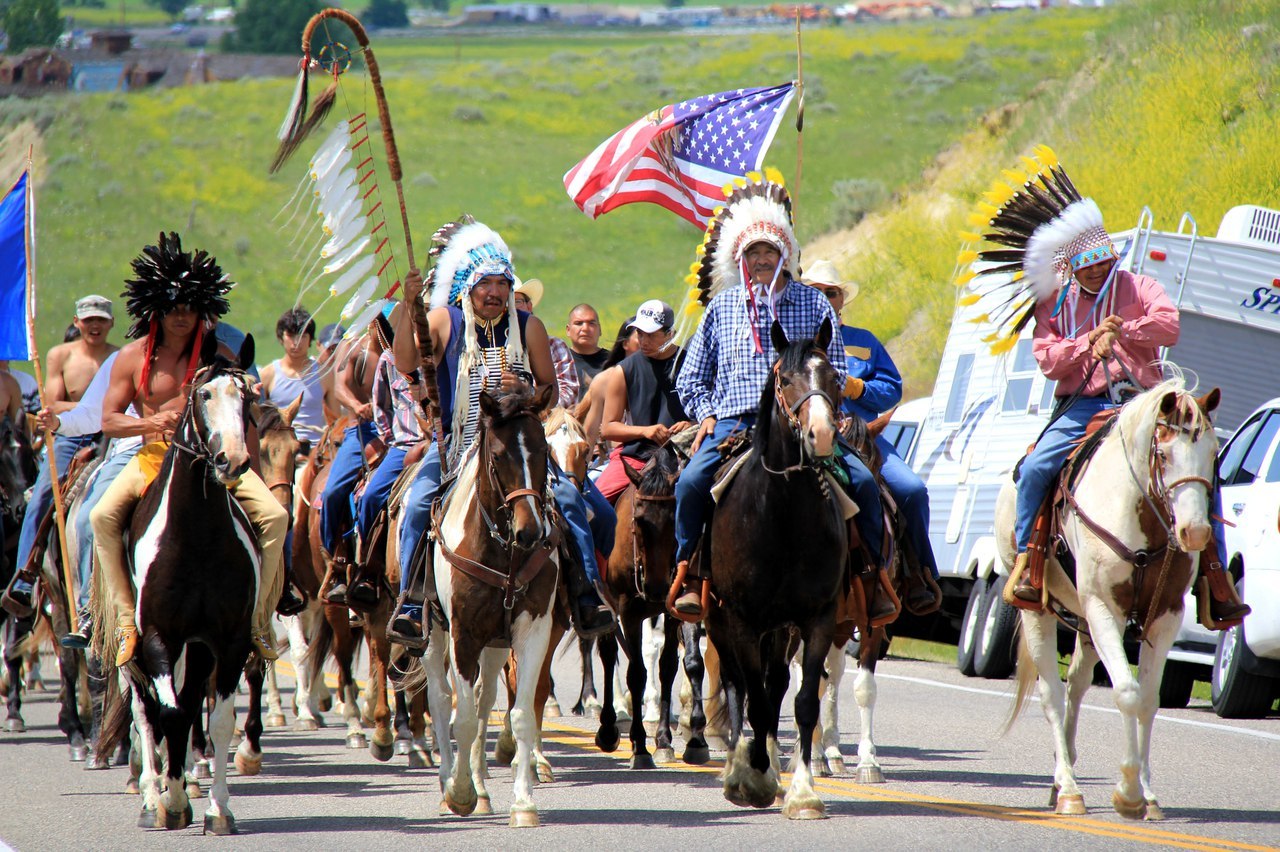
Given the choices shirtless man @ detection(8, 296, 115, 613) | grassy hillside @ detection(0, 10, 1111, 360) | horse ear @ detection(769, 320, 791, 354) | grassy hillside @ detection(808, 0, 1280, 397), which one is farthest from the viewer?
grassy hillside @ detection(0, 10, 1111, 360)

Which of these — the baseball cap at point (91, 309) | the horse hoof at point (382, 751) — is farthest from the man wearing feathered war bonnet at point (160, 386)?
the baseball cap at point (91, 309)

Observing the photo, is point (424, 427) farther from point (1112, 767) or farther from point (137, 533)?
point (1112, 767)

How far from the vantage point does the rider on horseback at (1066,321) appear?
33.0ft

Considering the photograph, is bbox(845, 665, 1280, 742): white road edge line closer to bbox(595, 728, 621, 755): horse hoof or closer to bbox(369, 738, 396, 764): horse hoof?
bbox(595, 728, 621, 755): horse hoof

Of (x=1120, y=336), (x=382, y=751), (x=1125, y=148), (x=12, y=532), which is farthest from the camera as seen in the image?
(x=1125, y=148)

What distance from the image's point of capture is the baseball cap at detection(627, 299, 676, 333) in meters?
12.6

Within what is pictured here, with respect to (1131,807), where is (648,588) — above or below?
above

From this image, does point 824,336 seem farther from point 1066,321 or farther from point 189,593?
point 189,593

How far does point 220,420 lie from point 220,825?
2.09m

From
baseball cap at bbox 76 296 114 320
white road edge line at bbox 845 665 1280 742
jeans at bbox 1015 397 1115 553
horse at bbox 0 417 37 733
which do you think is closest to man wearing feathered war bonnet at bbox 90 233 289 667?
baseball cap at bbox 76 296 114 320

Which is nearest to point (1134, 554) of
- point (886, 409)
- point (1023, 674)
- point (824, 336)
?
point (1023, 674)

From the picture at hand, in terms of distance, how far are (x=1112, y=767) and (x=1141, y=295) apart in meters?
3.10

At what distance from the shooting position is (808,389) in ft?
29.3

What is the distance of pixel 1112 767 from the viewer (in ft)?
37.3
